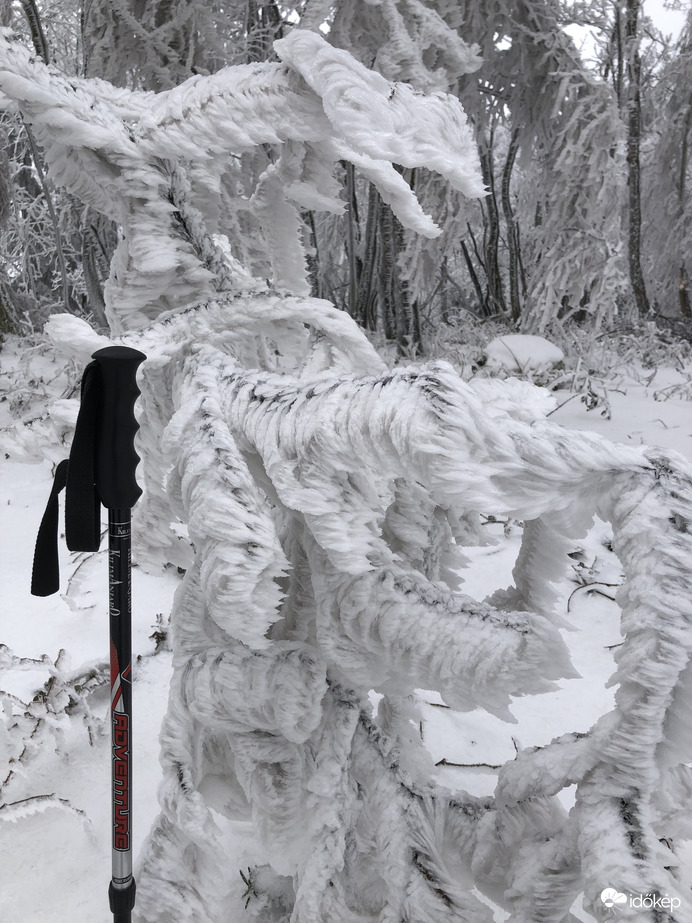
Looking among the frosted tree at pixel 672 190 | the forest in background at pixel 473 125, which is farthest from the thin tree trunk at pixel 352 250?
the frosted tree at pixel 672 190

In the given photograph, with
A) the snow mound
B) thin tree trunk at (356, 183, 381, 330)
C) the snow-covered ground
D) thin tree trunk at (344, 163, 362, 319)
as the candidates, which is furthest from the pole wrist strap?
thin tree trunk at (356, 183, 381, 330)

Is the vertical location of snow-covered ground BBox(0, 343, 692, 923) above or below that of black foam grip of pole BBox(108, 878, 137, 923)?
below

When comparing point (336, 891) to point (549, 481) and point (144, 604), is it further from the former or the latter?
point (144, 604)

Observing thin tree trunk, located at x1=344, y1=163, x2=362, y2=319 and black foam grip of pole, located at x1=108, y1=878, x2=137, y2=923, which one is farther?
thin tree trunk, located at x1=344, y1=163, x2=362, y2=319

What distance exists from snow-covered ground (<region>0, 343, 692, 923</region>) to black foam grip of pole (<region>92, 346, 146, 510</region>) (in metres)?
0.18

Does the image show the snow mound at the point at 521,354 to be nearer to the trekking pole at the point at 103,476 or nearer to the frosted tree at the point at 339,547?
the frosted tree at the point at 339,547

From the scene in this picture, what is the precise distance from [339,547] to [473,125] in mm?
2975

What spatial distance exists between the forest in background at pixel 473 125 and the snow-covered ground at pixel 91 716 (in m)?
0.74

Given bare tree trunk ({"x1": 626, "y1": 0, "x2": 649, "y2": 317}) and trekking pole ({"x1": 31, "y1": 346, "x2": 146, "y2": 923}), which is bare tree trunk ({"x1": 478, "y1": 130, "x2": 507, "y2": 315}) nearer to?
bare tree trunk ({"x1": 626, "y1": 0, "x2": 649, "y2": 317})

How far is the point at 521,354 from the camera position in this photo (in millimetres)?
2670

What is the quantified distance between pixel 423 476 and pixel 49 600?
4.20 feet

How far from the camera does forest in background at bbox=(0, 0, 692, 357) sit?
1828 mm

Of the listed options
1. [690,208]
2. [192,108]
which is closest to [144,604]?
[192,108]

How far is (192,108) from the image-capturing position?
0.62m
